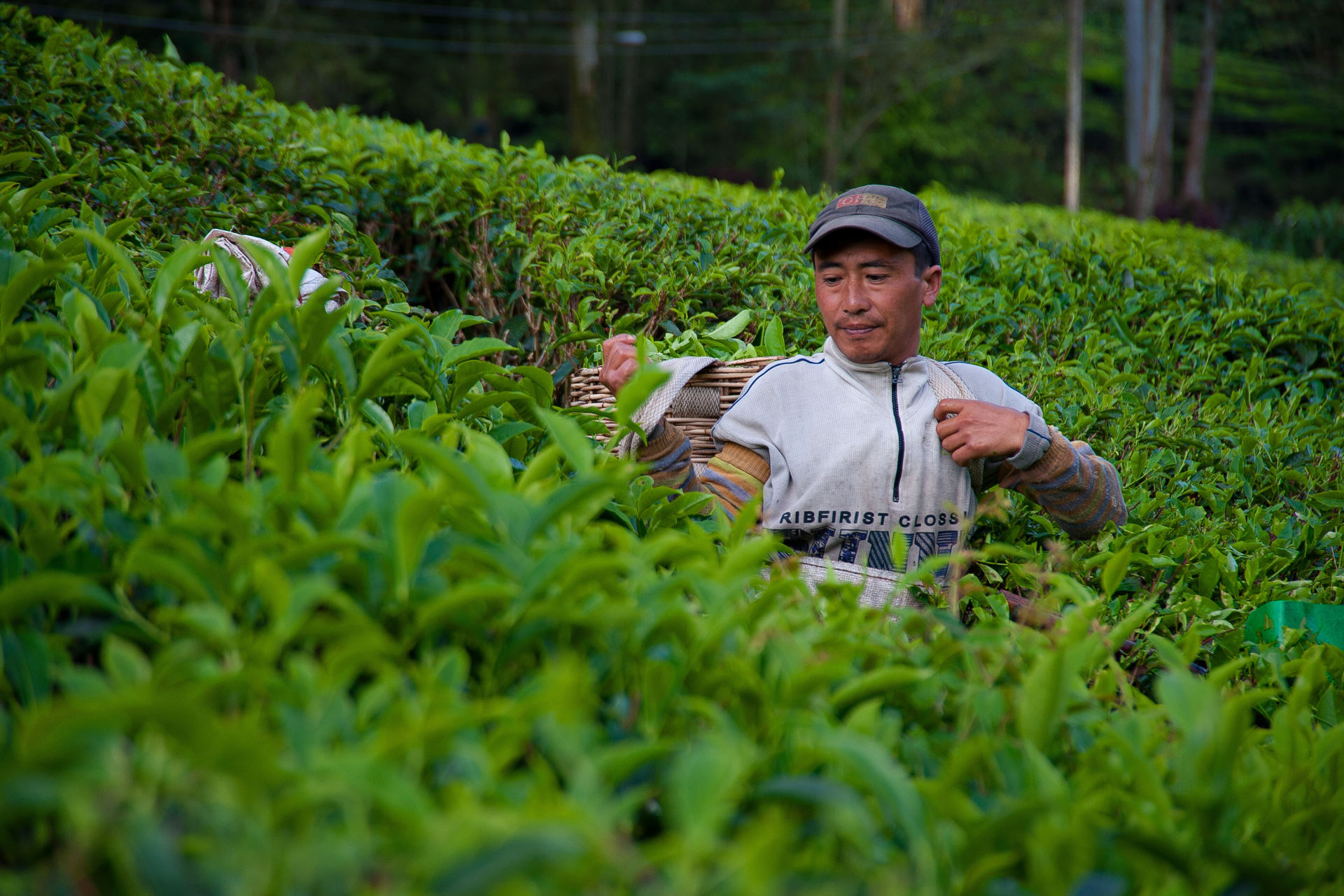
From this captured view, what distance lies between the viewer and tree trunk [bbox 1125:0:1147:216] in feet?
72.5

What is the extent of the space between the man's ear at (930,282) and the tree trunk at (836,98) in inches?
962

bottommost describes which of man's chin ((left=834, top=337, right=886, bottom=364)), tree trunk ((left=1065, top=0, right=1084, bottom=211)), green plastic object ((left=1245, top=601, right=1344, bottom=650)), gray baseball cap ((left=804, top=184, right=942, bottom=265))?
green plastic object ((left=1245, top=601, right=1344, bottom=650))

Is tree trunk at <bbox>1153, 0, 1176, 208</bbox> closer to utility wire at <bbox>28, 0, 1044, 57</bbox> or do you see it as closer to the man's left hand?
utility wire at <bbox>28, 0, 1044, 57</bbox>

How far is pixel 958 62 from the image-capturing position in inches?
1146

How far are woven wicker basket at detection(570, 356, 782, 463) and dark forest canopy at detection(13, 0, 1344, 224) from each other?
19.8 m

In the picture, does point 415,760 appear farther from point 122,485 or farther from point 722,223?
point 722,223

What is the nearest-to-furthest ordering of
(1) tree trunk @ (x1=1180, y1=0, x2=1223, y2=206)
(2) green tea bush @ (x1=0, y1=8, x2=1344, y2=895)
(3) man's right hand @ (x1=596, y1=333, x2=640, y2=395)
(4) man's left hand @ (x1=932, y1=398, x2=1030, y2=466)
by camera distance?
(2) green tea bush @ (x1=0, y1=8, x2=1344, y2=895), (3) man's right hand @ (x1=596, y1=333, x2=640, y2=395), (4) man's left hand @ (x1=932, y1=398, x2=1030, y2=466), (1) tree trunk @ (x1=1180, y1=0, x2=1223, y2=206)

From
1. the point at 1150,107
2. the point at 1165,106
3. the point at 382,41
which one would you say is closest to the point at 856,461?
the point at 1150,107

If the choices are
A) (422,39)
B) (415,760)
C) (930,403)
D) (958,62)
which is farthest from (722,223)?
(958,62)

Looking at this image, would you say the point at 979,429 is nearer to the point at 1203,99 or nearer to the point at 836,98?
the point at 836,98

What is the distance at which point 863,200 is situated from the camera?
2639 millimetres

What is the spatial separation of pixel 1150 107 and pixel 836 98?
7833mm

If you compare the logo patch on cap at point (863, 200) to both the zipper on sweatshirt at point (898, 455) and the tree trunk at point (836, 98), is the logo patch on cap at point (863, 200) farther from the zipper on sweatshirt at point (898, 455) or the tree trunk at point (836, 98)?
the tree trunk at point (836, 98)

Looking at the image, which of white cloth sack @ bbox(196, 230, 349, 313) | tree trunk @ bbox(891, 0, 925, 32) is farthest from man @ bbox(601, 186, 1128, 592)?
tree trunk @ bbox(891, 0, 925, 32)
